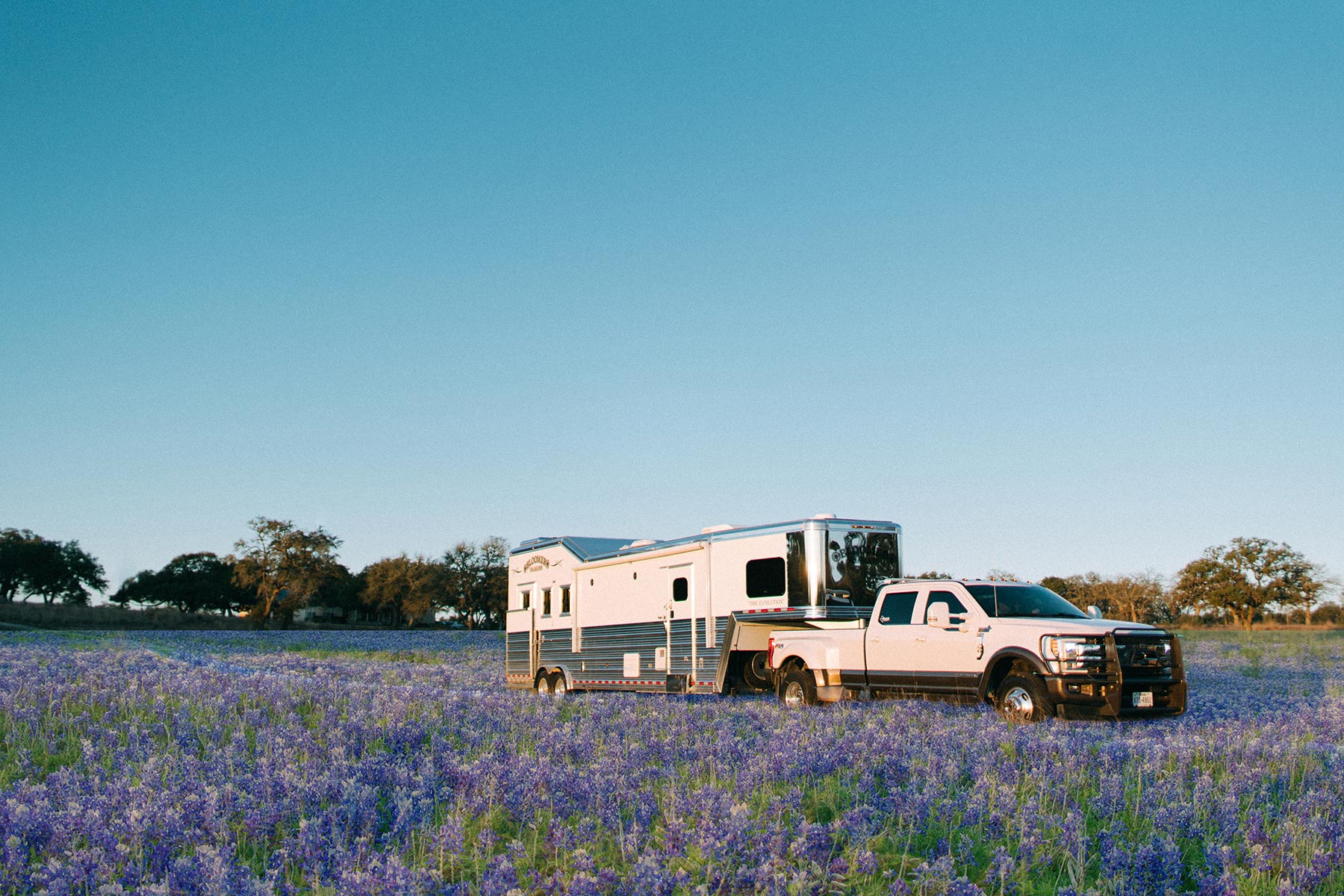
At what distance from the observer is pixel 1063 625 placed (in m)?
13.9

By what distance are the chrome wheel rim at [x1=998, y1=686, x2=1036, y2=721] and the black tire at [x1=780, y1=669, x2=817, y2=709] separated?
10.6 ft

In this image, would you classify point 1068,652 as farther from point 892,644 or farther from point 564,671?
point 564,671

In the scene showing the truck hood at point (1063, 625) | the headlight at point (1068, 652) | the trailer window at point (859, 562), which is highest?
the trailer window at point (859, 562)

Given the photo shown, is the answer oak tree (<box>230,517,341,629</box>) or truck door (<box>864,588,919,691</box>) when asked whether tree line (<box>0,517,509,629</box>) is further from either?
truck door (<box>864,588,919,691</box>)

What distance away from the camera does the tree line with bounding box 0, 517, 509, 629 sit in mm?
84125

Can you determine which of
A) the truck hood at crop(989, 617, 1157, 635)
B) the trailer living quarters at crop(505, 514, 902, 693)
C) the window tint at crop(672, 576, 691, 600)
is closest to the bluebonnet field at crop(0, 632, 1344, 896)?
the truck hood at crop(989, 617, 1157, 635)

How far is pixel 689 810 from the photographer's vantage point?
6801 mm

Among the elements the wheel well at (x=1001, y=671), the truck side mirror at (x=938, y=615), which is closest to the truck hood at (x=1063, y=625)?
the wheel well at (x=1001, y=671)

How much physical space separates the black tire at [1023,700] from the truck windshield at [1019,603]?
3.86 feet

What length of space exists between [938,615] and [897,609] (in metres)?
1.32

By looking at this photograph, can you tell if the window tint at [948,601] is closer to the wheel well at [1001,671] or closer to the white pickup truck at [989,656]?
the white pickup truck at [989,656]

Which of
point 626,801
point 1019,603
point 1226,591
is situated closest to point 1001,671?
point 1019,603

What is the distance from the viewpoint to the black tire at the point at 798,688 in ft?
53.8

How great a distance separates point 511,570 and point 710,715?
13.3 m
